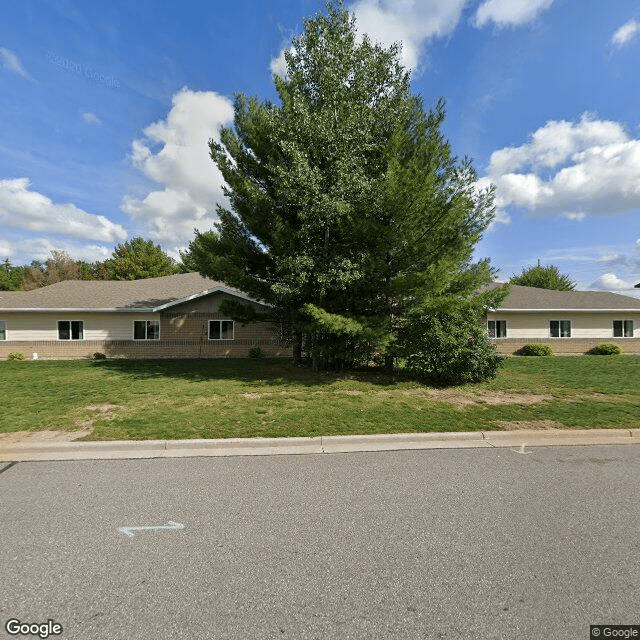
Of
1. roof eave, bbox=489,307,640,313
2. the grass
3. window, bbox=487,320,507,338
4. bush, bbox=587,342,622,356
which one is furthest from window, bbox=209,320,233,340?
bush, bbox=587,342,622,356

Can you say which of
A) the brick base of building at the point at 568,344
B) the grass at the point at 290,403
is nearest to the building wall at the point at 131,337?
the grass at the point at 290,403

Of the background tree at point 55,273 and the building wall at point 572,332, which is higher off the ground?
the background tree at point 55,273

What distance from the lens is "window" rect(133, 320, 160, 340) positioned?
2030 centimetres

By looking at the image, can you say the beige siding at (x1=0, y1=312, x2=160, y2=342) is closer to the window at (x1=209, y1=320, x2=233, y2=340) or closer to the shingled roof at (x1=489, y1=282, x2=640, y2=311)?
the window at (x1=209, y1=320, x2=233, y2=340)

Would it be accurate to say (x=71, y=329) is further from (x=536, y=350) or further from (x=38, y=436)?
(x=536, y=350)

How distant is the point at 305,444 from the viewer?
20.2 feet

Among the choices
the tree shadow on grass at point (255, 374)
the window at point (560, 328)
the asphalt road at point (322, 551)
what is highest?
the window at point (560, 328)

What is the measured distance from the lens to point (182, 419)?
7289mm

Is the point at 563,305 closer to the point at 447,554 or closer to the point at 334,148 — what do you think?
the point at 334,148

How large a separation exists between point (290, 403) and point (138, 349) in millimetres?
14877

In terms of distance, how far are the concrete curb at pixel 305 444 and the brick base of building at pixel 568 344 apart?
16.2 metres

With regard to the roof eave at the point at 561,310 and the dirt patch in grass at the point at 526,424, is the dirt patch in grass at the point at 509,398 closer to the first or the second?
the dirt patch in grass at the point at 526,424

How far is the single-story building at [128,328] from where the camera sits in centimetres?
1972

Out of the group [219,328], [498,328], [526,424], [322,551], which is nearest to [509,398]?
[526,424]
